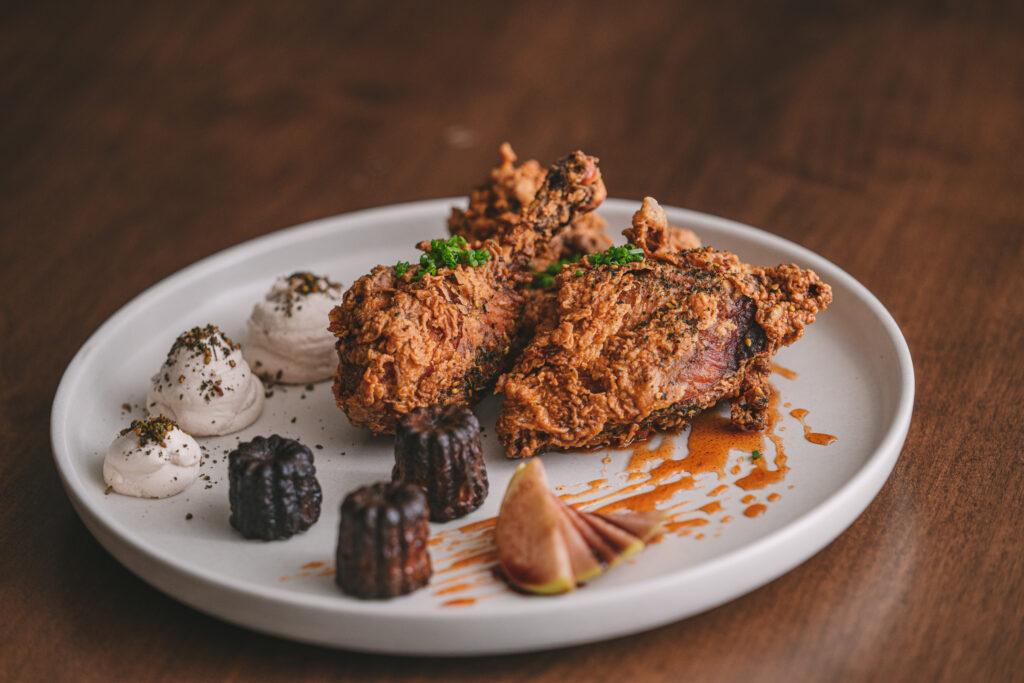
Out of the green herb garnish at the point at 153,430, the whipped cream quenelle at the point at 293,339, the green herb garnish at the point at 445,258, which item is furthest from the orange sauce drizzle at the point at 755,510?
the green herb garnish at the point at 153,430

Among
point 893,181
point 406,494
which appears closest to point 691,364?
point 406,494

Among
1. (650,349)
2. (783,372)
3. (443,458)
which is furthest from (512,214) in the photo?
(443,458)

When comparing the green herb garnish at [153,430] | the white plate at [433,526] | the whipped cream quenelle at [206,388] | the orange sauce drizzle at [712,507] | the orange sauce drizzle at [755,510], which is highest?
the green herb garnish at [153,430]

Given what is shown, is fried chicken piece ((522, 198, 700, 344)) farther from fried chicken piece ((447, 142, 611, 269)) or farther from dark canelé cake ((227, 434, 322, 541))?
dark canelé cake ((227, 434, 322, 541))

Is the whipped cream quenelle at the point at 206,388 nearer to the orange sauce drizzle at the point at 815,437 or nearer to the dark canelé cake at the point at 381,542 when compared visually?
the dark canelé cake at the point at 381,542

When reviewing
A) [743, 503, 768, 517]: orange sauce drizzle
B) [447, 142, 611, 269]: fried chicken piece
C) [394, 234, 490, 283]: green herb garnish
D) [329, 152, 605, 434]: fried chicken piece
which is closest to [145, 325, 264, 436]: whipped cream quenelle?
[329, 152, 605, 434]: fried chicken piece

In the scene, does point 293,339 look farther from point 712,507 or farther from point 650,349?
point 712,507
